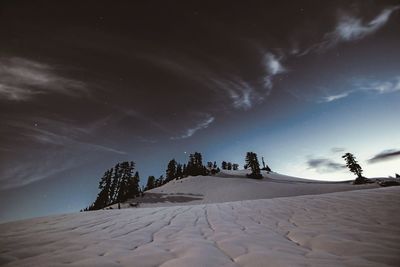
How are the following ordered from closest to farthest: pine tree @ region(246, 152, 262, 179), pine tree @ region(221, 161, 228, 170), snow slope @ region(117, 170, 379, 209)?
snow slope @ region(117, 170, 379, 209) → pine tree @ region(246, 152, 262, 179) → pine tree @ region(221, 161, 228, 170)

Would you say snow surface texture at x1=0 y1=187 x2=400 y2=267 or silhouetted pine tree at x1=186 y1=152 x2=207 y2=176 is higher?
silhouetted pine tree at x1=186 y1=152 x2=207 y2=176

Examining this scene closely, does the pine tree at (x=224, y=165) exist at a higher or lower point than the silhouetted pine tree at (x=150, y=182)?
higher

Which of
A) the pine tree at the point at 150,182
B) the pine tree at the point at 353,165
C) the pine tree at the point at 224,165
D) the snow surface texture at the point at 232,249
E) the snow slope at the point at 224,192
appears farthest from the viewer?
the pine tree at the point at 224,165

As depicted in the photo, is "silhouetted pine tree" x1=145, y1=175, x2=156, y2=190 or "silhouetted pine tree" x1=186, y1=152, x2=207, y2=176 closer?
"silhouetted pine tree" x1=186, y1=152, x2=207, y2=176

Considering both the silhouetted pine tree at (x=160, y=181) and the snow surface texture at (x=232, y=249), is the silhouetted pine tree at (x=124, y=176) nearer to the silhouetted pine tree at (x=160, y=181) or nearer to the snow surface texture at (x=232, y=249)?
the silhouetted pine tree at (x=160, y=181)

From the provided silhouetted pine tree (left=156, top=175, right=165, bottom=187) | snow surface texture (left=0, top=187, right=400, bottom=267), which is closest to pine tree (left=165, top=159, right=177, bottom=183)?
silhouetted pine tree (left=156, top=175, right=165, bottom=187)

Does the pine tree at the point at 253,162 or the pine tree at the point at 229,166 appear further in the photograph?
the pine tree at the point at 229,166

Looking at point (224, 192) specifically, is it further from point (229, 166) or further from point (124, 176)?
point (229, 166)

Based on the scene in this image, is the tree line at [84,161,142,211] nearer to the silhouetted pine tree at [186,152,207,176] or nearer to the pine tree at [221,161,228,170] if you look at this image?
the silhouetted pine tree at [186,152,207,176]

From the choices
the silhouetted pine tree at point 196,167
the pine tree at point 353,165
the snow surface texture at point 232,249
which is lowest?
the snow surface texture at point 232,249

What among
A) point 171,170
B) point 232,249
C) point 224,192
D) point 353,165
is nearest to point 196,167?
point 171,170

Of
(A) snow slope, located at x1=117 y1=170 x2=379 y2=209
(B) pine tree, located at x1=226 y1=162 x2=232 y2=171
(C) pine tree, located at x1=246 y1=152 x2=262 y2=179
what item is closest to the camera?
(A) snow slope, located at x1=117 y1=170 x2=379 y2=209

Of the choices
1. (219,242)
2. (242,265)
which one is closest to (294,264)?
(242,265)

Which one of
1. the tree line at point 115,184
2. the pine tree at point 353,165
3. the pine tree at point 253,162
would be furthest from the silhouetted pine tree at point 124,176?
the pine tree at point 353,165
